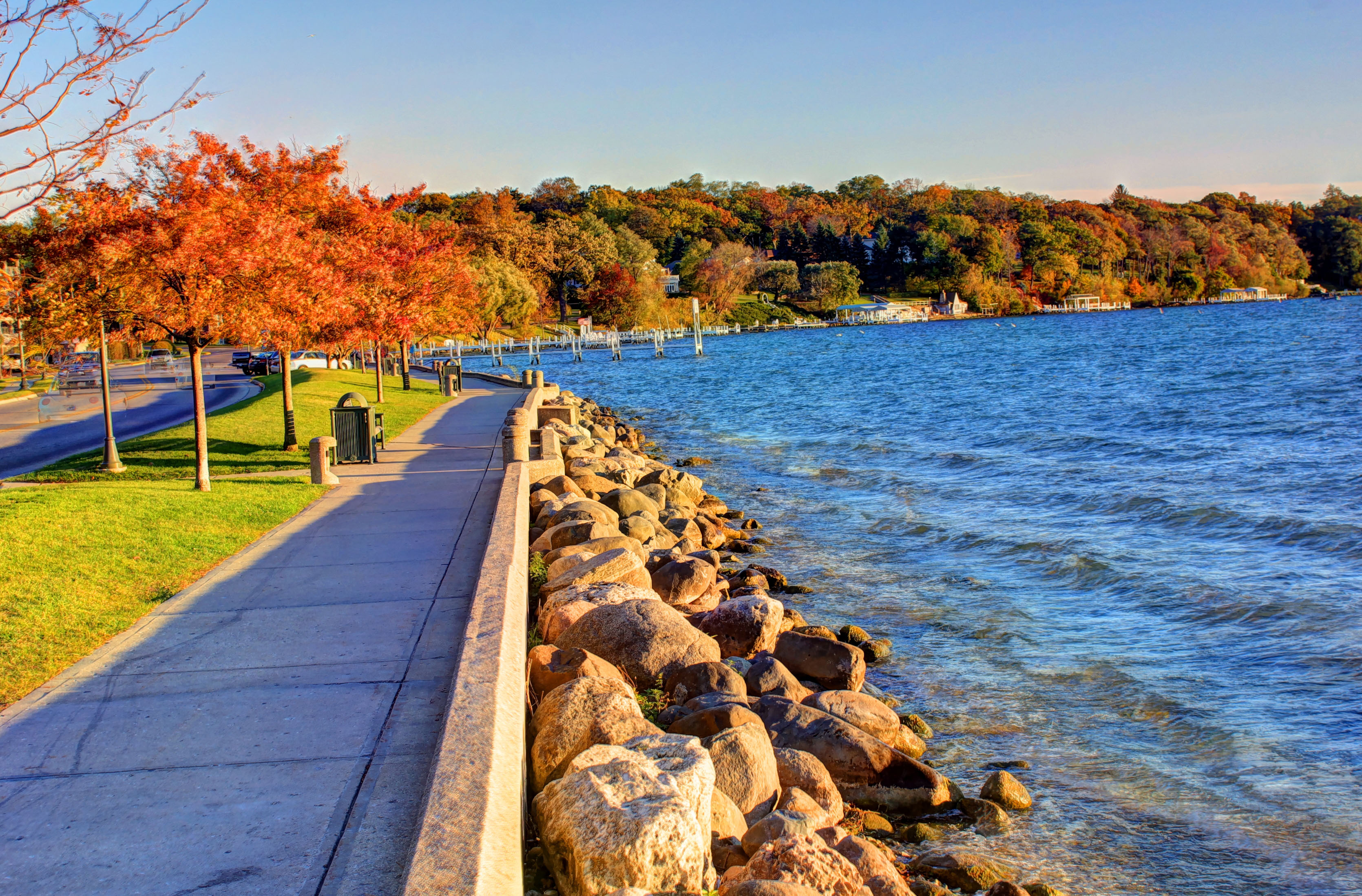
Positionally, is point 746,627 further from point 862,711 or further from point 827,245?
point 827,245

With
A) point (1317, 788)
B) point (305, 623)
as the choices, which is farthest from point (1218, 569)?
point (305, 623)

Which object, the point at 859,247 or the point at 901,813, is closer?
the point at 901,813

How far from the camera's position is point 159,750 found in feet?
17.2

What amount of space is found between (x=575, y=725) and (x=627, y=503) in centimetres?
823

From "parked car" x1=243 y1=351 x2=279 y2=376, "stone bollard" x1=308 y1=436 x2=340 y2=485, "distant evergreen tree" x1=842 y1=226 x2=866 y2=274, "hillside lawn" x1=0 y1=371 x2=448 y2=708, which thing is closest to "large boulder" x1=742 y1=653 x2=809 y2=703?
"hillside lawn" x1=0 y1=371 x2=448 y2=708

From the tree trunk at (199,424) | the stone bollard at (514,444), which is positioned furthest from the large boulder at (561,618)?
the tree trunk at (199,424)

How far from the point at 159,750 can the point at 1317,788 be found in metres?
7.30

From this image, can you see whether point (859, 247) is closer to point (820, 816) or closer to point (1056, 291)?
point (1056, 291)

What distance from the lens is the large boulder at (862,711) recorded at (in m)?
7.05

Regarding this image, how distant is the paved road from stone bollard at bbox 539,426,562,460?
251 inches

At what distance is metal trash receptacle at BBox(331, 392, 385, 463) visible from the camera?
1605 centimetres

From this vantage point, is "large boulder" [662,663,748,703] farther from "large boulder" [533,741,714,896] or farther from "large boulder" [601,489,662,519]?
"large boulder" [601,489,662,519]

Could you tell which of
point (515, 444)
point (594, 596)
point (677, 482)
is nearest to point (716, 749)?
point (594, 596)

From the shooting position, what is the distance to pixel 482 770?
13.4ft
